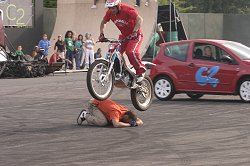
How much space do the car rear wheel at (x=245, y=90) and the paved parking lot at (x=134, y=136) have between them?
0.19 metres

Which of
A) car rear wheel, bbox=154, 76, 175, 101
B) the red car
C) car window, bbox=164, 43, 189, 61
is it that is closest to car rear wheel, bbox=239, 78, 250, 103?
the red car

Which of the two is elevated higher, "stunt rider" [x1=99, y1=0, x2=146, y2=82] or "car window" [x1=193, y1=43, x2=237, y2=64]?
"stunt rider" [x1=99, y1=0, x2=146, y2=82]

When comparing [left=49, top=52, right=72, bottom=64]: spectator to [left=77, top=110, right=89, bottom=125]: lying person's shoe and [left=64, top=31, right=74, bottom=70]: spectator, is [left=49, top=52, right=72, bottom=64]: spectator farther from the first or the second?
[left=77, top=110, right=89, bottom=125]: lying person's shoe

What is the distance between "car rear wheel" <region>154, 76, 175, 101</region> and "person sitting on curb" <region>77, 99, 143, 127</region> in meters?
5.80

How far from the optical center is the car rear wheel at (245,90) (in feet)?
58.0

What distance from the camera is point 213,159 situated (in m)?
9.18

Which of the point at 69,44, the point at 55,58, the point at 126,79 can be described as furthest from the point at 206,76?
the point at 69,44

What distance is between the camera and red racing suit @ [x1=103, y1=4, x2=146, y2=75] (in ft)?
43.5

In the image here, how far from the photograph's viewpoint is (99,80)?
12914 mm

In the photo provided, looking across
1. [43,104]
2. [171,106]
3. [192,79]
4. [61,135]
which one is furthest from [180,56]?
[61,135]

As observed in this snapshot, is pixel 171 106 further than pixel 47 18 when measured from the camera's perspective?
No

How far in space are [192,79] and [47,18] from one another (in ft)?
76.2

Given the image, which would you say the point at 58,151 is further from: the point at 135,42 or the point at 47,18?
the point at 47,18

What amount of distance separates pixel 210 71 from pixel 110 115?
584cm
